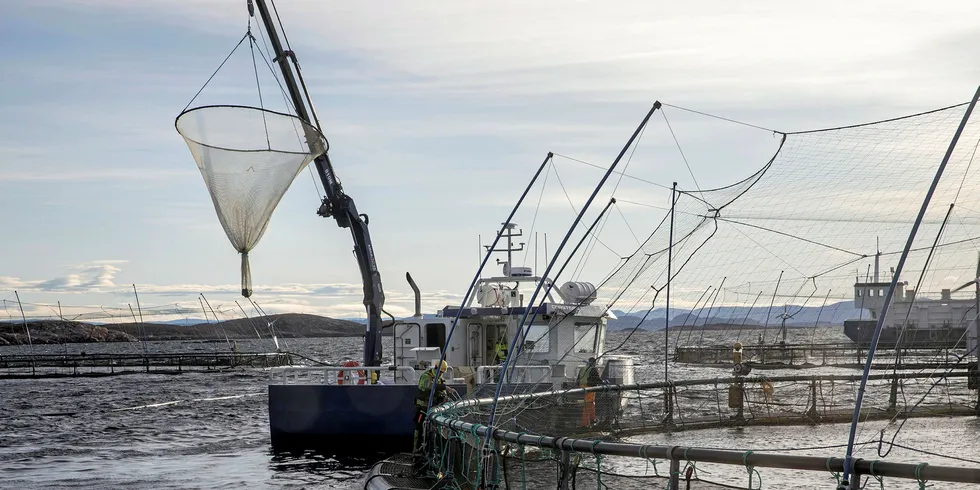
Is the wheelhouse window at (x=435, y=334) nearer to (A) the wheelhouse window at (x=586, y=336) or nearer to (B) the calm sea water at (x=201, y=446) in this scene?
(A) the wheelhouse window at (x=586, y=336)

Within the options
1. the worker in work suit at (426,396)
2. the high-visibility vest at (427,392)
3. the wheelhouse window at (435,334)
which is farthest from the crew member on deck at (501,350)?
the high-visibility vest at (427,392)

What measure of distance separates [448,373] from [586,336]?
5.47m

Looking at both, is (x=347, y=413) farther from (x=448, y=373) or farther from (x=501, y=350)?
(x=501, y=350)

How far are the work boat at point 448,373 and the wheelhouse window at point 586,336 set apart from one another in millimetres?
33

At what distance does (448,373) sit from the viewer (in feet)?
73.9

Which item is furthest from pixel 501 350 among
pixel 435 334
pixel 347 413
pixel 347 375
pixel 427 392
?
pixel 427 392

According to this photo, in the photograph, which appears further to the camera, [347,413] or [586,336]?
[586,336]

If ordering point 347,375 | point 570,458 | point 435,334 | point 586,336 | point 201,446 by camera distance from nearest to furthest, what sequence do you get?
1. point 570,458
2. point 347,375
3. point 435,334
4. point 201,446
5. point 586,336

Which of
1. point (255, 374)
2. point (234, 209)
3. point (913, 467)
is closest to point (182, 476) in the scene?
point (234, 209)

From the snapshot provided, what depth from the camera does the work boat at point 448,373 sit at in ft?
71.0

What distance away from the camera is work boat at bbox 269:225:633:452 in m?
21.6

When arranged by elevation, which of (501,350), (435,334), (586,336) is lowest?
(501,350)

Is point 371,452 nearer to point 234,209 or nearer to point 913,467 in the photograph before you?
point 234,209

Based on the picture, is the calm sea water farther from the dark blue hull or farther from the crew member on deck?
the crew member on deck
